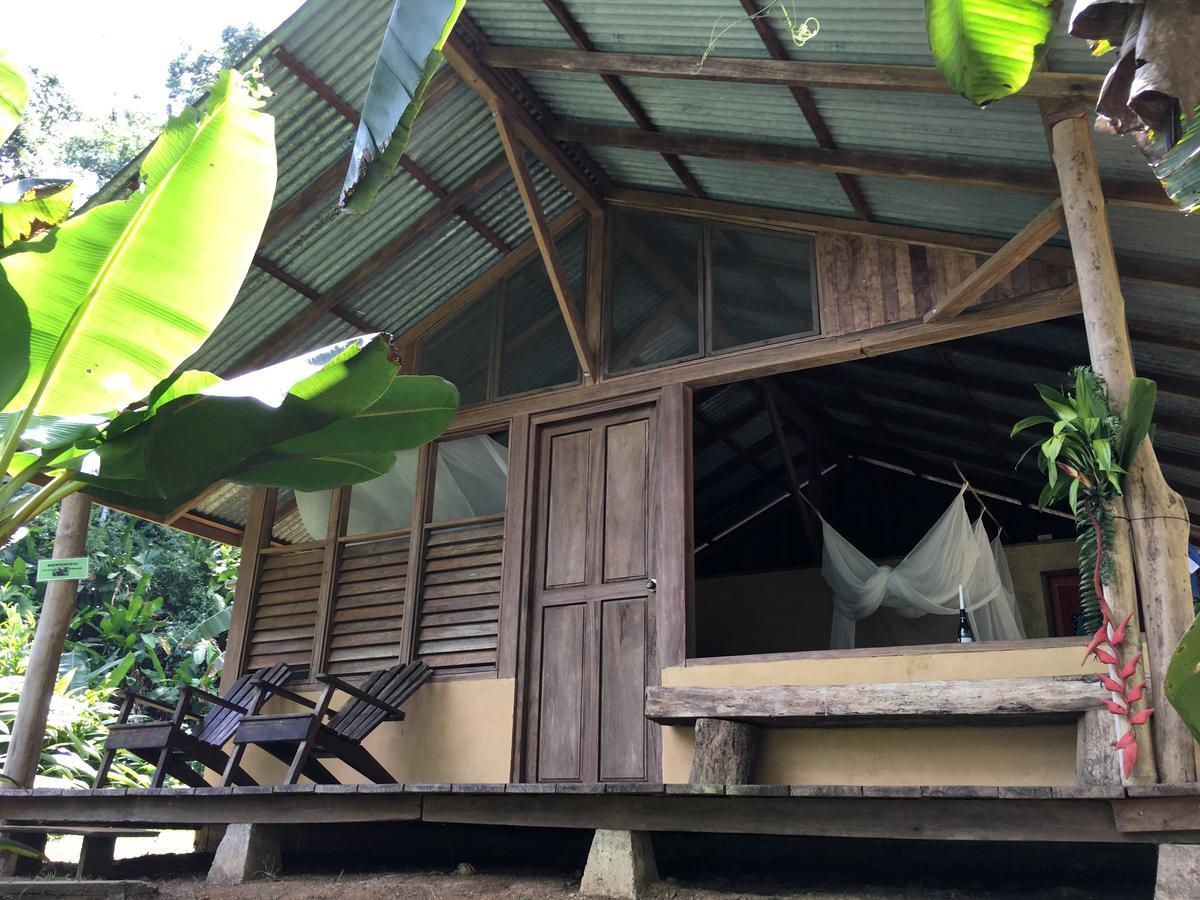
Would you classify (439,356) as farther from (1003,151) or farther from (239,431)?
(239,431)

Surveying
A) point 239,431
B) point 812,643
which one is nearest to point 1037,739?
point 239,431

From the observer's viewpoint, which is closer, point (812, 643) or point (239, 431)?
point (239, 431)

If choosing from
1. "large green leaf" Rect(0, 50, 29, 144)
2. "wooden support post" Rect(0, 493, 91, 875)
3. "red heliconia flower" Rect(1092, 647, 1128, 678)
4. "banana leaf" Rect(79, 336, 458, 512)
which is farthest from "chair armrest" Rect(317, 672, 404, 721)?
"red heliconia flower" Rect(1092, 647, 1128, 678)

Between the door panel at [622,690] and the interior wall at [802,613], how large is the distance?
141 inches

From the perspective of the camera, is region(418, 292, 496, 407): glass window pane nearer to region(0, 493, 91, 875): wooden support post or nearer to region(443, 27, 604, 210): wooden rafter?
region(443, 27, 604, 210): wooden rafter

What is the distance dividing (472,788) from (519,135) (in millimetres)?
3417

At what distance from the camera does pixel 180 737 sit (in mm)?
4789

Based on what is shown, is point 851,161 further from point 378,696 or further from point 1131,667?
point 378,696

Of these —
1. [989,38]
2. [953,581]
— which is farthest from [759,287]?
[989,38]

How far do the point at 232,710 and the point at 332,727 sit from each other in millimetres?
615

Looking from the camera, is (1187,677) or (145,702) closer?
(1187,677)

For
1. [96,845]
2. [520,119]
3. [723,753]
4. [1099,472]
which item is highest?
[520,119]

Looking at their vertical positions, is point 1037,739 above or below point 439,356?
below

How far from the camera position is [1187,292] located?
4.59 meters
